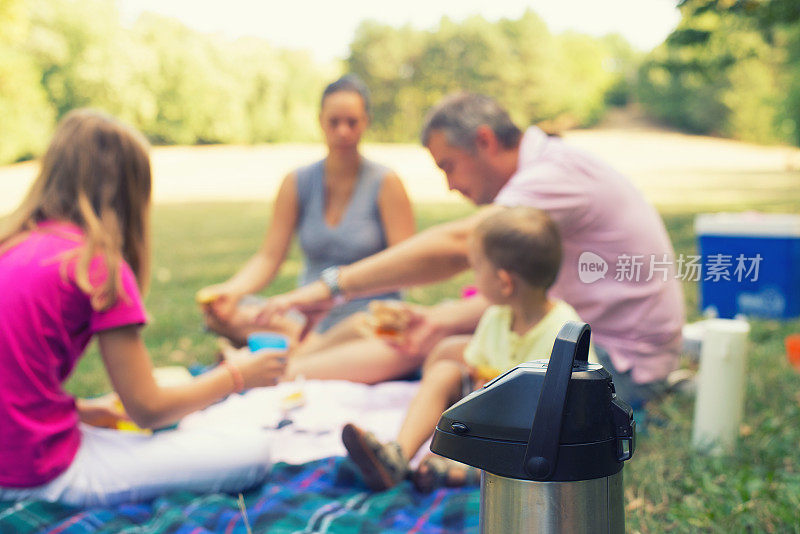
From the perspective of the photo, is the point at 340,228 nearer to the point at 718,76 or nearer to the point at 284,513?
→ the point at 284,513

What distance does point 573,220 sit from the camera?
83.3 inches

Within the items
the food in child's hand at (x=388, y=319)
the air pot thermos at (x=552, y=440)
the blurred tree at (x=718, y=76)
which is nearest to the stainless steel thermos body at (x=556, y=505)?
the air pot thermos at (x=552, y=440)

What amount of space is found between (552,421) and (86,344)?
1381 millimetres

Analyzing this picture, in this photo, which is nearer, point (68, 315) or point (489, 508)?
point (489, 508)

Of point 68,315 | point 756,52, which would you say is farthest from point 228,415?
point 756,52

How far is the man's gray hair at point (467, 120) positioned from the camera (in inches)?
83.5

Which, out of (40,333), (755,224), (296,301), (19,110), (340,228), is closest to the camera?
(40,333)

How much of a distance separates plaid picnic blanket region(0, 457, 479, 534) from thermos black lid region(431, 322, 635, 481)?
937 mm

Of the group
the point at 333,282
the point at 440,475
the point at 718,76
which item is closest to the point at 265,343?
the point at 333,282

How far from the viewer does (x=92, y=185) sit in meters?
1.85

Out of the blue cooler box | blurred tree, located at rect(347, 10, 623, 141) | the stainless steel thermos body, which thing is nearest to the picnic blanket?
the stainless steel thermos body

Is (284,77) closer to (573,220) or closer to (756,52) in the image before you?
(756,52)

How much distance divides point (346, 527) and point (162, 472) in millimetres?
535

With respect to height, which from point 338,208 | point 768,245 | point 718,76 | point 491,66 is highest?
point 491,66
